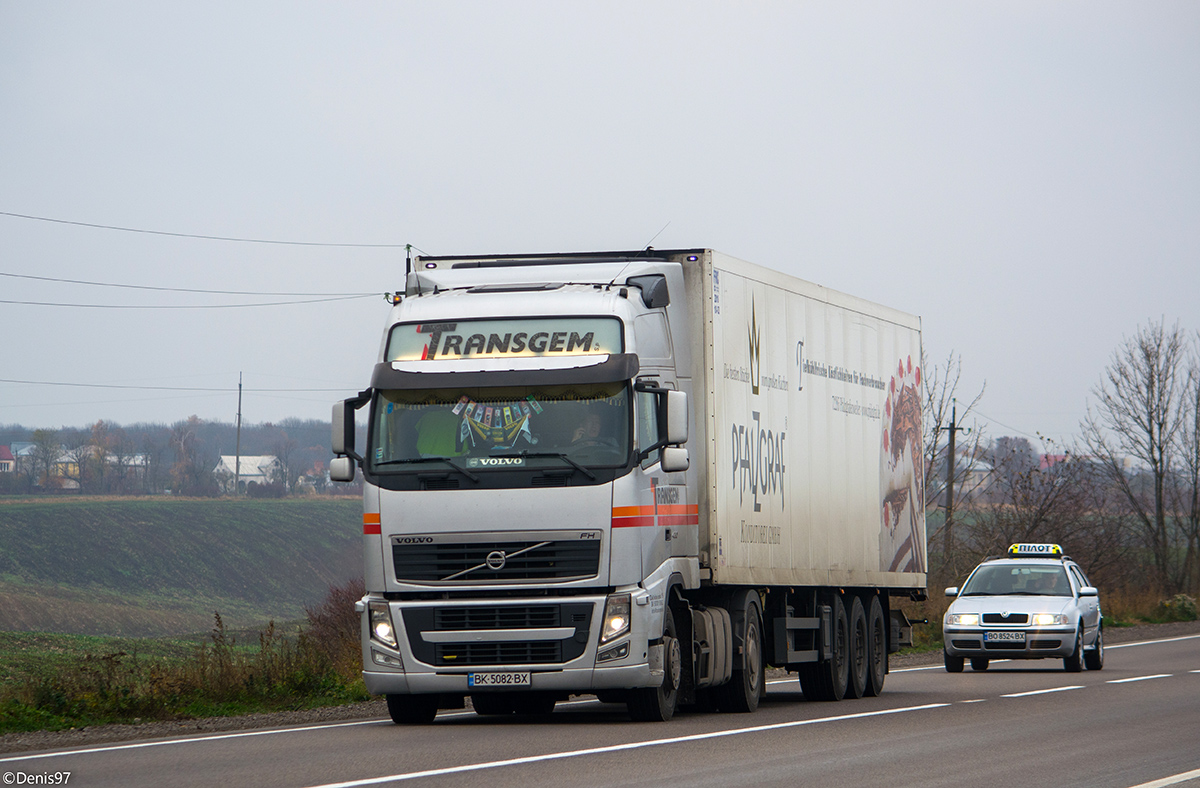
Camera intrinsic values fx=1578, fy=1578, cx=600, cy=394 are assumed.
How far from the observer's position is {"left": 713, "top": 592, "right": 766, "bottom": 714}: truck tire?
1544 centimetres

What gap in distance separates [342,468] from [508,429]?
145 cm

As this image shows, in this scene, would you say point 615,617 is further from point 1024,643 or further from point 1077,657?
point 1077,657

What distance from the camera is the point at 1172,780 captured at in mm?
9914

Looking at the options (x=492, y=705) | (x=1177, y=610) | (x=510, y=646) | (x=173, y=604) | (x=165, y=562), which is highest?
(x=165, y=562)

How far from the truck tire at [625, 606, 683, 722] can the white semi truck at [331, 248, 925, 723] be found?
22mm

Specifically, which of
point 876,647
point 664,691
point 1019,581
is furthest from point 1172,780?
point 1019,581

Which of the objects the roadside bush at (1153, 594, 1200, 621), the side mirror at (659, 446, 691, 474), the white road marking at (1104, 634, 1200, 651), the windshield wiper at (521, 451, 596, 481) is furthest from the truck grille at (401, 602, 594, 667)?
the roadside bush at (1153, 594, 1200, 621)

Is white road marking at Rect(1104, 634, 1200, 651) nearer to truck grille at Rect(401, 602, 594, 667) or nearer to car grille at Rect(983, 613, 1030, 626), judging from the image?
car grille at Rect(983, 613, 1030, 626)

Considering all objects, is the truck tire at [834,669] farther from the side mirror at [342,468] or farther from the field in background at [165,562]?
the field in background at [165,562]

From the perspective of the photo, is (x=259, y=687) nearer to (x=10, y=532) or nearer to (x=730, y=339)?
(x=730, y=339)

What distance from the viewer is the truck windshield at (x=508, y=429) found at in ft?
42.5

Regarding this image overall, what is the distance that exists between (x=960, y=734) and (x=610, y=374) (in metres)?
4.19

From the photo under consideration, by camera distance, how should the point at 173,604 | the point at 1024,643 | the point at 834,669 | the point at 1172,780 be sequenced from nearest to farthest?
the point at 1172,780 < the point at 834,669 < the point at 1024,643 < the point at 173,604

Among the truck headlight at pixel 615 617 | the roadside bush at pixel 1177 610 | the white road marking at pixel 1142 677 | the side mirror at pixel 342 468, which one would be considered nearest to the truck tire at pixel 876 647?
the white road marking at pixel 1142 677
